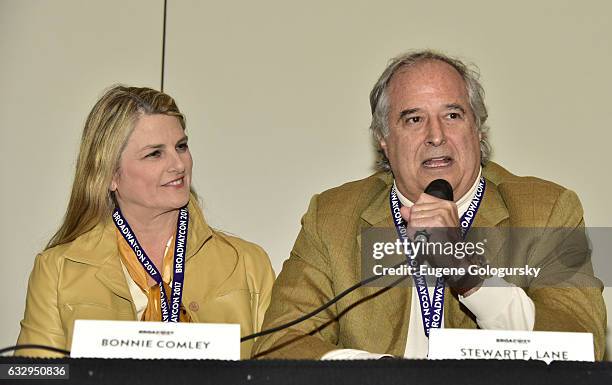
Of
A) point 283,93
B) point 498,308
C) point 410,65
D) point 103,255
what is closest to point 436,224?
point 498,308

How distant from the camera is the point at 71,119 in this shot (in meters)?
3.63

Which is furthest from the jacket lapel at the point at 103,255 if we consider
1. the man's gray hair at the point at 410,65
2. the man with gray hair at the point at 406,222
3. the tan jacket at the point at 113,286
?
the man's gray hair at the point at 410,65

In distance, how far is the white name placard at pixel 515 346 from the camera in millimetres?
1792

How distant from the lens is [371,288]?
2611mm

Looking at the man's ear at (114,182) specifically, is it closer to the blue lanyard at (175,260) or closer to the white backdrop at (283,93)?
the blue lanyard at (175,260)

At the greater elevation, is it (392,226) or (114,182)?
(114,182)

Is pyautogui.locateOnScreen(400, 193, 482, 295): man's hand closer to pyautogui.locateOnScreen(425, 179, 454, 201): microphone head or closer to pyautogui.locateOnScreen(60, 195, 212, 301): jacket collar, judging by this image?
pyautogui.locateOnScreen(425, 179, 454, 201): microphone head

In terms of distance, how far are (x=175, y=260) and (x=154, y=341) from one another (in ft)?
3.77

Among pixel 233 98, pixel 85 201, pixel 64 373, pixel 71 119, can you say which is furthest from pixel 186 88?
pixel 64 373

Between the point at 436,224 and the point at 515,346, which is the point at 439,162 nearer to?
the point at 436,224

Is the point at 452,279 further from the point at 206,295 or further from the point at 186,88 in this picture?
the point at 186,88

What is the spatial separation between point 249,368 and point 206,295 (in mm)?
1298

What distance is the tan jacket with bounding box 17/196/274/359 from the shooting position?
286cm

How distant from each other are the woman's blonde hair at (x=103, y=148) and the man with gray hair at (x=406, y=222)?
733mm
